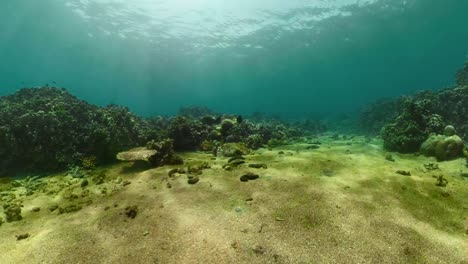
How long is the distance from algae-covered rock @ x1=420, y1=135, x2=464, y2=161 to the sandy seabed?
3.65 feet

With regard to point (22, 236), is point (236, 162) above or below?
above

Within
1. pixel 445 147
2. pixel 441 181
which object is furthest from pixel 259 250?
pixel 445 147

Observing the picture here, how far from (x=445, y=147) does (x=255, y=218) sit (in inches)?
740

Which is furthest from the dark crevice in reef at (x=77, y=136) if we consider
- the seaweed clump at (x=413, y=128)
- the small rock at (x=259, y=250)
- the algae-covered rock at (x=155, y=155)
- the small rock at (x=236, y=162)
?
the small rock at (x=259, y=250)

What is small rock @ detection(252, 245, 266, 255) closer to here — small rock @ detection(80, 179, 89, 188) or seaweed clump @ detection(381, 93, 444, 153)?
small rock @ detection(80, 179, 89, 188)

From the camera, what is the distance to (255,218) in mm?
15664

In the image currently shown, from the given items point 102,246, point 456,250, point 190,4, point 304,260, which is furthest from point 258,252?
point 190,4

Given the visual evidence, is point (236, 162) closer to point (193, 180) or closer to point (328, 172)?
point (193, 180)

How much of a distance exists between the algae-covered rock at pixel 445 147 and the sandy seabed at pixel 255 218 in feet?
3.65

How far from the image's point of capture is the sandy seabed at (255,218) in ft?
43.0

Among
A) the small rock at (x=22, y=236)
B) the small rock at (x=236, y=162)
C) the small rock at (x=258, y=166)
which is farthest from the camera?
the small rock at (x=236, y=162)

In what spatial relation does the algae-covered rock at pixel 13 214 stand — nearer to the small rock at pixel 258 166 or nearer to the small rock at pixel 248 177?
the small rock at pixel 248 177

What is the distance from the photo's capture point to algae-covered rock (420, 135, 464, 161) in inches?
→ 955

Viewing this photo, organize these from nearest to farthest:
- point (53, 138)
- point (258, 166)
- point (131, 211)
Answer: point (131, 211) < point (258, 166) < point (53, 138)
